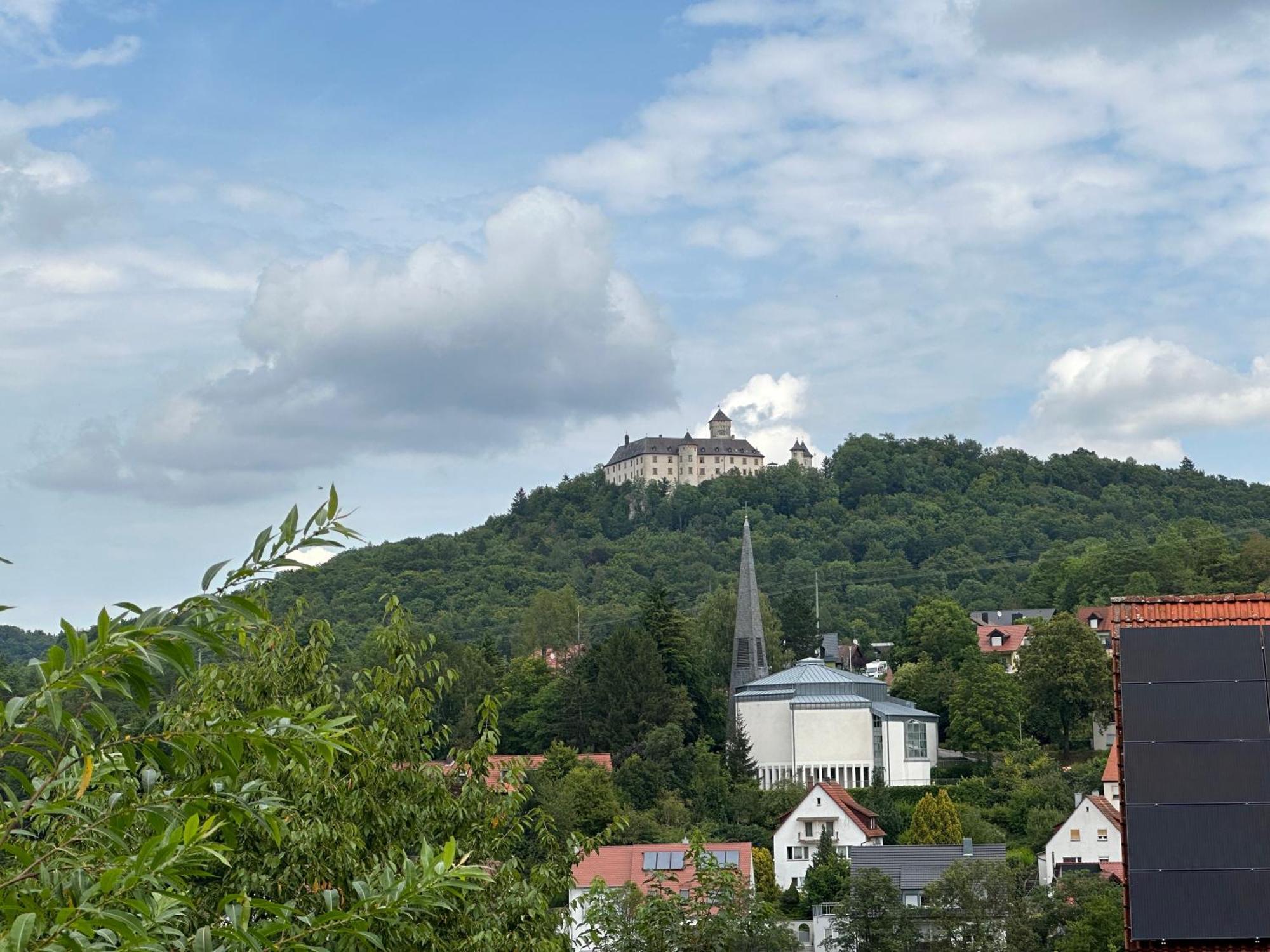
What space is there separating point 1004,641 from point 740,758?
93.1 feet

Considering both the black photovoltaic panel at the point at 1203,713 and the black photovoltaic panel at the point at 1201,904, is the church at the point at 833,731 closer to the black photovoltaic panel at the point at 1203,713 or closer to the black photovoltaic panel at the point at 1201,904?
the black photovoltaic panel at the point at 1203,713

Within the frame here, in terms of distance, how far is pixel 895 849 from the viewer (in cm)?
5694

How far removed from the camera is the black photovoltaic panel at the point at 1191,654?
1393cm

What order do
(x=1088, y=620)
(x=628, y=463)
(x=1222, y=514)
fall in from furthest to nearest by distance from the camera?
(x=628, y=463)
(x=1222, y=514)
(x=1088, y=620)

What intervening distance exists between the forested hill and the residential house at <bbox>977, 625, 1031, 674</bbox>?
7912 mm

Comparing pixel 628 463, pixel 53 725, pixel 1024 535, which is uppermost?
pixel 628 463

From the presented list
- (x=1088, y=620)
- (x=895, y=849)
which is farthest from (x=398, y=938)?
(x=1088, y=620)

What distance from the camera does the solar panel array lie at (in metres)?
13.1

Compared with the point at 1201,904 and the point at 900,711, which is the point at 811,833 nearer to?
the point at 900,711

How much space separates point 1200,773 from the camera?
1355cm

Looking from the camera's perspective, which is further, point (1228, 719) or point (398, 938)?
point (1228, 719)

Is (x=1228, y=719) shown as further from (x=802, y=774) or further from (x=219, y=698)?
(x=802, y=774)

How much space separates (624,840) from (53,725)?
59646mm

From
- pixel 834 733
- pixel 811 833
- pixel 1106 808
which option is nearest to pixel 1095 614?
pixel 834 733
